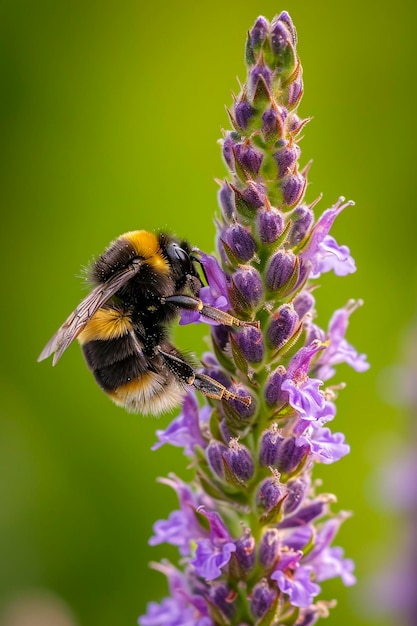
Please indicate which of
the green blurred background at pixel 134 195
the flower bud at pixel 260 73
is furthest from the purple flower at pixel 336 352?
the green blurred background at pixel 134 195

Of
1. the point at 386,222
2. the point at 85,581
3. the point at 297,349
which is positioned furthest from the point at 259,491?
the point at 386,222

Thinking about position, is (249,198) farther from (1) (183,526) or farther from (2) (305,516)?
(1) (183,526)

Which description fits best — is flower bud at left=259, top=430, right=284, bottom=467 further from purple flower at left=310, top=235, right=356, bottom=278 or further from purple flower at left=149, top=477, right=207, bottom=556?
purple flower at left=310, top=235, right=356, bottom=278

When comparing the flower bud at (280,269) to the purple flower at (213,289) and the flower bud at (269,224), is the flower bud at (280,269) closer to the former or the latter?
the flower bud at (269,224)

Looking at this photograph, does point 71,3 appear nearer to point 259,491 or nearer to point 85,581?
point 85,581

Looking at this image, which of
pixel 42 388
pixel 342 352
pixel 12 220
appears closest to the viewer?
pixel 342 352

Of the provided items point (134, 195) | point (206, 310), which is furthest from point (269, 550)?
point (134, 195)

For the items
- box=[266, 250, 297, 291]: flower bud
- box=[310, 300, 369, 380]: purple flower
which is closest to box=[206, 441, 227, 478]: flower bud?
box=[310, 300, 369, 380]: purple flower
